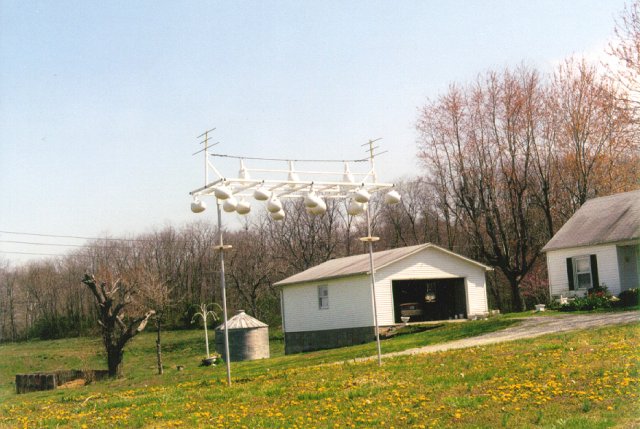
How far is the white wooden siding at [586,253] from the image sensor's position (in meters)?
28.6

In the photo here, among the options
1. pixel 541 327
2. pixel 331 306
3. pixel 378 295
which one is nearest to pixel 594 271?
pixel 541 327

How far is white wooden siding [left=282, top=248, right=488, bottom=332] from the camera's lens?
3027 centimetres

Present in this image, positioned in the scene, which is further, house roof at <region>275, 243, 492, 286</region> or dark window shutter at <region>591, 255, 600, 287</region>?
house roof at <region>275, 243, 492, 286</region>

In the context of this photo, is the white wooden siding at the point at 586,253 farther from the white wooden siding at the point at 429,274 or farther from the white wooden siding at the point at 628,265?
the white wooden siding at the point at 429,274

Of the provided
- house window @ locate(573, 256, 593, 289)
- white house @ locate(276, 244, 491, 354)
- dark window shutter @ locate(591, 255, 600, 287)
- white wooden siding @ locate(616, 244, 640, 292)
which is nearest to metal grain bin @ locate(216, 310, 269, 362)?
white house @ locate(276, 244, 491, 354)

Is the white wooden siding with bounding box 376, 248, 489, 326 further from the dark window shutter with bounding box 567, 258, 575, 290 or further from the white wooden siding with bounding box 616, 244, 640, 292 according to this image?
the white wooden siding with bounding box 616, 244, 640, 292

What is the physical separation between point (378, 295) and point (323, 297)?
142 inches

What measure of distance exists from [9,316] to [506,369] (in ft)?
200

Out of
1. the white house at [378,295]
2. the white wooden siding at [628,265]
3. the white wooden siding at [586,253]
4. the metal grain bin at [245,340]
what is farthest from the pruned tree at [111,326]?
the white wooden siding at [628,265]

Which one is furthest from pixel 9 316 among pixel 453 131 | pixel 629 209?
pixel 629 209

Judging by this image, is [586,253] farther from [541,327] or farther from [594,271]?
[541,327]

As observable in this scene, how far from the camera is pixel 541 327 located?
22.1 m

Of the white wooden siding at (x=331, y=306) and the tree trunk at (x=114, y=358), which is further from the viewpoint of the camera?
the white wooden siding at (x=331, y=306)

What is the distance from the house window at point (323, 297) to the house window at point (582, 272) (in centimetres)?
1079
